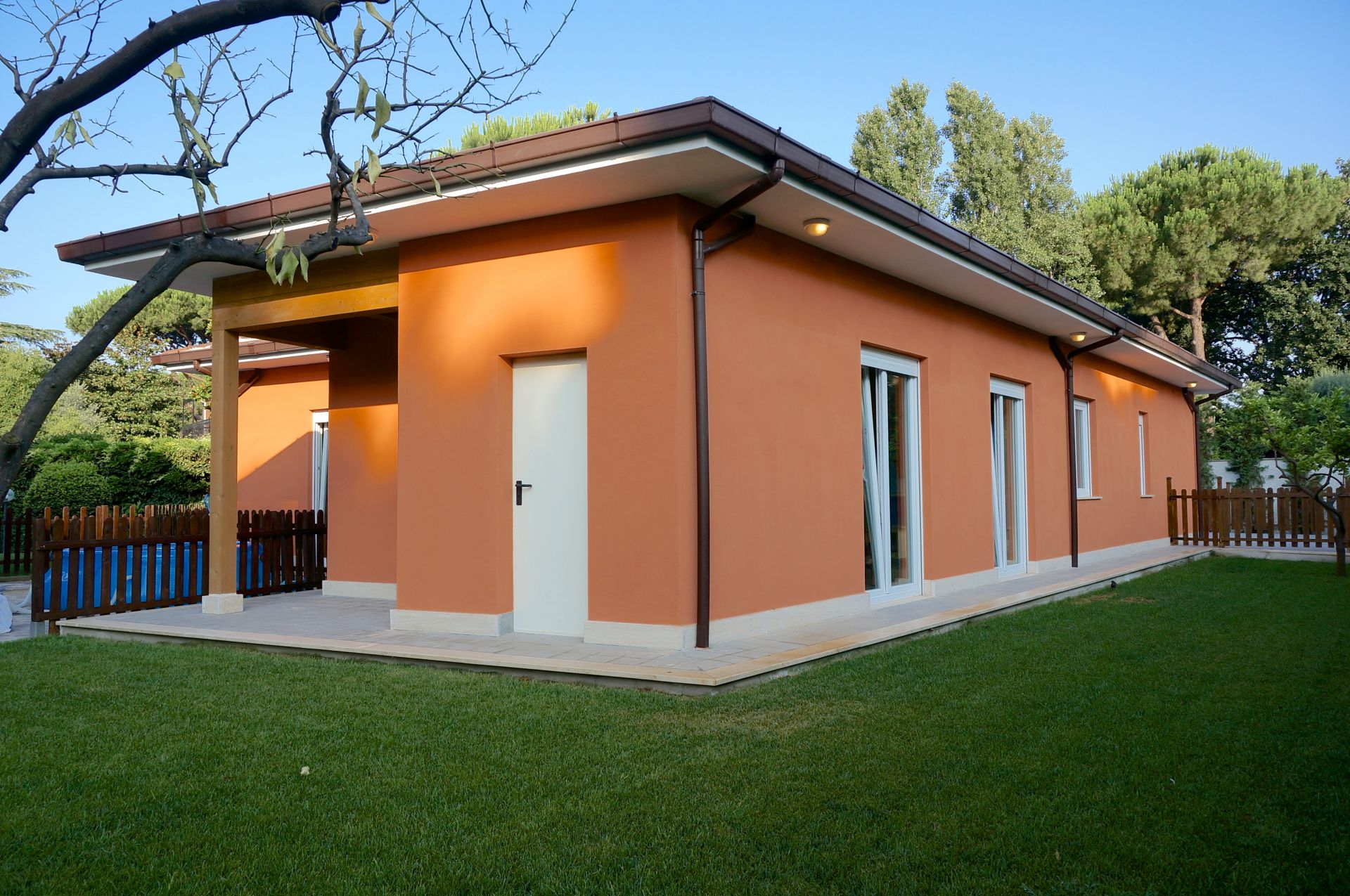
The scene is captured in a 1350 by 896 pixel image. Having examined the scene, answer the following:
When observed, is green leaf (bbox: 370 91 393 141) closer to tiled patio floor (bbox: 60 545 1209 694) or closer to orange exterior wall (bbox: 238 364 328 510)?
tiled patio floor (bbox: 60 545 1209 694)

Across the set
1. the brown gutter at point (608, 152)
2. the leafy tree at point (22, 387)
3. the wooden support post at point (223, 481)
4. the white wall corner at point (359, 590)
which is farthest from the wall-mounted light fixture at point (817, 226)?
the leafy tree at point (22, 387)

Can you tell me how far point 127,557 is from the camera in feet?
28.2

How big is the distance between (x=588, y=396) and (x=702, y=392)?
0.91 m

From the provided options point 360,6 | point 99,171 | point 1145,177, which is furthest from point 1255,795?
point 1145,177

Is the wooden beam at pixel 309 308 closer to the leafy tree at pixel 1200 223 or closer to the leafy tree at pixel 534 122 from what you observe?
the leafy tree at pixel 534 122

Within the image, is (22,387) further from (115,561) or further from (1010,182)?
(1010,182)

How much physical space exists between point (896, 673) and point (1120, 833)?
264 cm

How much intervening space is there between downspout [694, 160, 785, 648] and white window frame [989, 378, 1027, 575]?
5702mm

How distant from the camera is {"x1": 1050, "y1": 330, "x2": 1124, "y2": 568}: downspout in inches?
496

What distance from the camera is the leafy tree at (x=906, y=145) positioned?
29875 millimetres

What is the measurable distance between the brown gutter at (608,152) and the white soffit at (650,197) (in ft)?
0.23

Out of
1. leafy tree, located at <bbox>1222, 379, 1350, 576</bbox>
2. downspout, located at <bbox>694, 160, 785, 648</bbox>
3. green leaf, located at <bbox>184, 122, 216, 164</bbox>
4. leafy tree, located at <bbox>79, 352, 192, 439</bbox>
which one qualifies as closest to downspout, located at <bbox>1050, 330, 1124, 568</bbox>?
leafy tree, located at <bbox>1222, 379, 1350, 576</bbox>

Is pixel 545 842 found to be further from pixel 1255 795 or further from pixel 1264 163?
pixel 1264 163

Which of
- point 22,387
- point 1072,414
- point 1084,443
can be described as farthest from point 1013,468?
point 22,387
